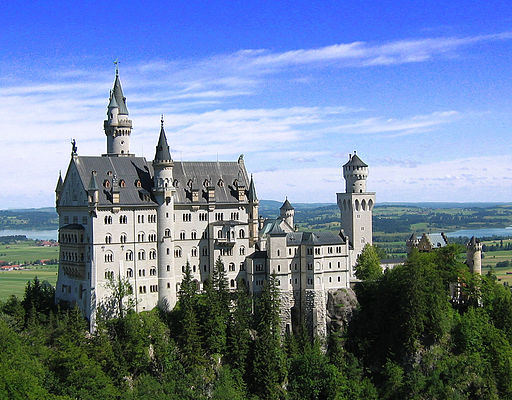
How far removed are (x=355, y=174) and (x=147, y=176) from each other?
106 feet

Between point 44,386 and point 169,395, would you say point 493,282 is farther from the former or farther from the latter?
point 44,386

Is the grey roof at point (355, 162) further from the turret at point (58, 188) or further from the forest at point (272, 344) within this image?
the turret at point (58, 188)

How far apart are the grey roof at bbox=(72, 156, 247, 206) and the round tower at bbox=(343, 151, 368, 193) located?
16.6 meters

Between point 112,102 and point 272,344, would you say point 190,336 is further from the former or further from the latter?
point 112,102

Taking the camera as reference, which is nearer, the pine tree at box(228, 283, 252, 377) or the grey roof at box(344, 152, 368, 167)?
the pine tree at box(228, 283, 252, 377)

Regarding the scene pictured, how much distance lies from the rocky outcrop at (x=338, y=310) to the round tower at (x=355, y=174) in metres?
18.4

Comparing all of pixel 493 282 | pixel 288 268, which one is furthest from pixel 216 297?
pixel 493 282

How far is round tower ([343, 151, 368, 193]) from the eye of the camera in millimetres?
110312

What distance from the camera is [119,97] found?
106 metres

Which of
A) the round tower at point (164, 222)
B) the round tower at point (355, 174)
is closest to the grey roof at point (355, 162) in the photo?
the round tower at point (355, 174)

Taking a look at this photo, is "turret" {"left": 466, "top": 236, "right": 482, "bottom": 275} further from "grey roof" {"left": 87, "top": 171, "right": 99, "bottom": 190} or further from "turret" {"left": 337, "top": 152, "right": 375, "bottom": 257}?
"grey roof" {"left": 87, "top": 171, "right": 99, "bottom": 190}

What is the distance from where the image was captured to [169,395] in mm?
84062

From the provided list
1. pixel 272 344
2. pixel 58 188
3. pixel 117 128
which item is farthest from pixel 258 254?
pixel 58 188

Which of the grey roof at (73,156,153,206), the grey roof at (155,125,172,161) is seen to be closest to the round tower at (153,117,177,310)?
the grey roof at (155,125,172,161)
